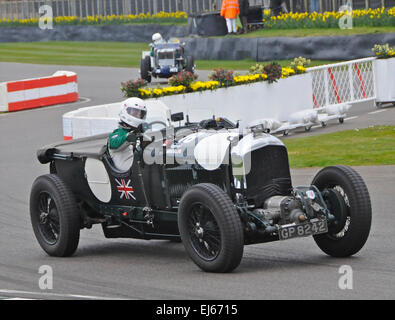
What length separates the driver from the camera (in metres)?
10.0

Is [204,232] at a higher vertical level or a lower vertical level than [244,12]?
lower

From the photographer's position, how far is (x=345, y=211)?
915 centimetres

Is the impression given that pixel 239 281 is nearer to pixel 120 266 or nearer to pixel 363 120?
pixel 120 266

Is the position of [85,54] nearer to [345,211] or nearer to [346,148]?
[346,148]

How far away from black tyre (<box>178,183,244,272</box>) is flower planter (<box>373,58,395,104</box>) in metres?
16.2

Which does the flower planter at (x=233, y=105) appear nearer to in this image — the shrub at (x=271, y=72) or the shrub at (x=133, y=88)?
the shrub at (x=271, y=72)

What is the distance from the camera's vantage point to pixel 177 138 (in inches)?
378

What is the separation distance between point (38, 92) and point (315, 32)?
1111 centimetres

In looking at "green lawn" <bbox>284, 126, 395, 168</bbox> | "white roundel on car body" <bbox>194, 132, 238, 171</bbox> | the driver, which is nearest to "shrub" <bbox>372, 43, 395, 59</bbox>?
"green lawn" <bbox>284, 126, 395, 168</bbox>

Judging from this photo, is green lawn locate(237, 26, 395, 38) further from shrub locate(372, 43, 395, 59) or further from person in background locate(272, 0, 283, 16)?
shrub locate(372, 43, 395, 59)

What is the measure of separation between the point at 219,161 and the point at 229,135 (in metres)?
0.29

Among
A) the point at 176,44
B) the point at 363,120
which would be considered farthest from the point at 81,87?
the point at 363,120

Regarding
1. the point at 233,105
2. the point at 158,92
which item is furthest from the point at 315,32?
the point at 158,92

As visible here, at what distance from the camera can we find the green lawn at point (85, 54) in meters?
35.9
